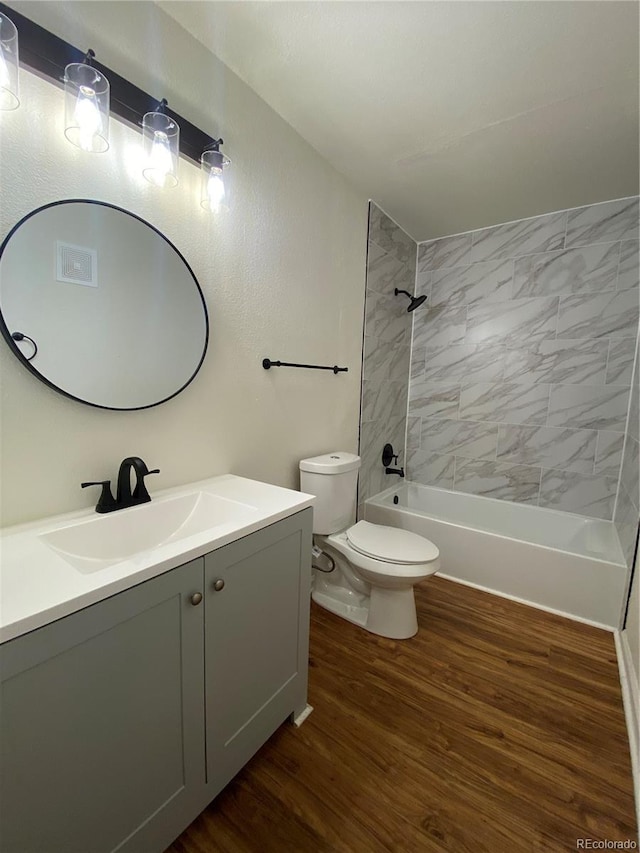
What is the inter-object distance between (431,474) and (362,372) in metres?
1.19

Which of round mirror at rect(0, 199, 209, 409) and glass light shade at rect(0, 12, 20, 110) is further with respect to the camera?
round mirror at rect(0, 199, 209, 409)

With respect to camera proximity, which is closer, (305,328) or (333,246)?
(305,328)

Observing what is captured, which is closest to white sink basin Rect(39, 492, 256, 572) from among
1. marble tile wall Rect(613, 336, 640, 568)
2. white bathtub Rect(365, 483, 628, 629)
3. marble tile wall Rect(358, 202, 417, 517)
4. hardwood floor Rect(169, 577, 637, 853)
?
hardwood floor Rect(169, 577, 637, 853)

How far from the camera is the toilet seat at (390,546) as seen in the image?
1680 millimetres

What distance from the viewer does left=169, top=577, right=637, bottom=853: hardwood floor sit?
1.01 m

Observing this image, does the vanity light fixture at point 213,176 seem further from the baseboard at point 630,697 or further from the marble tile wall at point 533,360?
the baseboard at point 630,697

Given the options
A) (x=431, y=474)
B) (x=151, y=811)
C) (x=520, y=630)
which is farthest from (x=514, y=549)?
(x=151, y=811)

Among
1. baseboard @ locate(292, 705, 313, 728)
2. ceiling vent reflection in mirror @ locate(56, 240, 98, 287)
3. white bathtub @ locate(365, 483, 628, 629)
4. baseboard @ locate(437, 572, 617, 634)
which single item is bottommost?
baseboard @ locate(292, 705, 313, 728)

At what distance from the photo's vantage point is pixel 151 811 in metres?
0.85

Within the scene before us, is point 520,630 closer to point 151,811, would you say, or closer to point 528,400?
point 528,400

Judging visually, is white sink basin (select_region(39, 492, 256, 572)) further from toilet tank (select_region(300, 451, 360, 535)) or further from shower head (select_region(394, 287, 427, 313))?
shower head (select_region(394, 287, 427, 313))

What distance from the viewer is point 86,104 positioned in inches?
38.0

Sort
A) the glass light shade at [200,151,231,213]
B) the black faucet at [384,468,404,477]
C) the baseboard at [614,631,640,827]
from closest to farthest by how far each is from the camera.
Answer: the baseboard at [614,631,640,827]
the glass light shade at [200,151,231,213]
the black faucet at [384,468,404,477]

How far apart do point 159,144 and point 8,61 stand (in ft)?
1.21
